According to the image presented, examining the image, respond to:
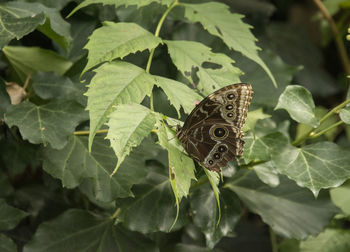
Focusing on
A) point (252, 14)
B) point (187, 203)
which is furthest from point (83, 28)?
point (252, 14)

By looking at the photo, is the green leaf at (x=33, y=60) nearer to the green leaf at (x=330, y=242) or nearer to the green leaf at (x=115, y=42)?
the green leaf at (x=115, y=42)

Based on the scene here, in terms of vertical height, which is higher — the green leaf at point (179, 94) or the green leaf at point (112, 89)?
the green leaf at point (112, 89)

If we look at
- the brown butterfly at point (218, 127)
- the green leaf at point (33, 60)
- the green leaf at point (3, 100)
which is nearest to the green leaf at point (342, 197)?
the brown butterfly at point (218, 127)

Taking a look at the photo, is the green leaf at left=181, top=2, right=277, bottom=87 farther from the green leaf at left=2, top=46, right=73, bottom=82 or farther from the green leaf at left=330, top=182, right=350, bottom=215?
the green leaf at left=330, top=182, right=350, bottom=215

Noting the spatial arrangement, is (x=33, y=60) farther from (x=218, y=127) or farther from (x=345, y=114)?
(x=345, y=114)

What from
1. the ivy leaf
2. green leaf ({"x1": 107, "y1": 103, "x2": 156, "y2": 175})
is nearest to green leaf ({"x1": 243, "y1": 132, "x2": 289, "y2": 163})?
green leaf ({"x1": 107, "y1": 103, "x2": 156, "y2": 175})

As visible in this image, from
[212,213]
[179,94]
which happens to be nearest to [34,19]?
[179,94]

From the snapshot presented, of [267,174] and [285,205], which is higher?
[267,174]
